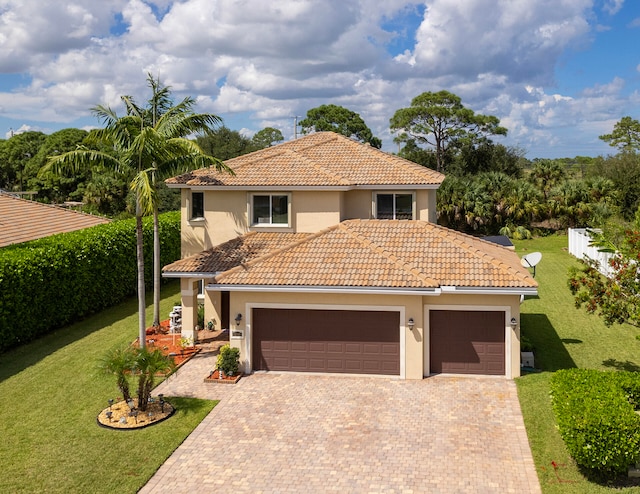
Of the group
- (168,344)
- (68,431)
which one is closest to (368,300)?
(168,344)

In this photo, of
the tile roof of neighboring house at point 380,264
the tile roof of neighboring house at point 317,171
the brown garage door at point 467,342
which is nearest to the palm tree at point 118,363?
the tile roof of neighboring house at point 380,264

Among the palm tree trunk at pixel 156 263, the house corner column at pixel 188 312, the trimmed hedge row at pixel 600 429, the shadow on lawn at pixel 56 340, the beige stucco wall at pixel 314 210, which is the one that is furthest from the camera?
the beige stucco wall at pixel 314 210

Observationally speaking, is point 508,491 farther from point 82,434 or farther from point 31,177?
point 31,177

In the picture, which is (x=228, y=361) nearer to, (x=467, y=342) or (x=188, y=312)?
(x=188, y=312)

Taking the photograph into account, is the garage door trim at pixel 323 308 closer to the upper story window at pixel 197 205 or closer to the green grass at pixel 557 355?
the green grass at pixel 557 355

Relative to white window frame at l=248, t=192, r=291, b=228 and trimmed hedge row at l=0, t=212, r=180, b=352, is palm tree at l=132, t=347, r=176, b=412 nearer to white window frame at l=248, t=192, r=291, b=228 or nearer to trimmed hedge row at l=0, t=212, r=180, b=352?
trimmed hedge row at l=0, t=212, r=180, b=352

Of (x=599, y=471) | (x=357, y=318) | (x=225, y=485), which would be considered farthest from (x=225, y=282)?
(x=599, y=471)
